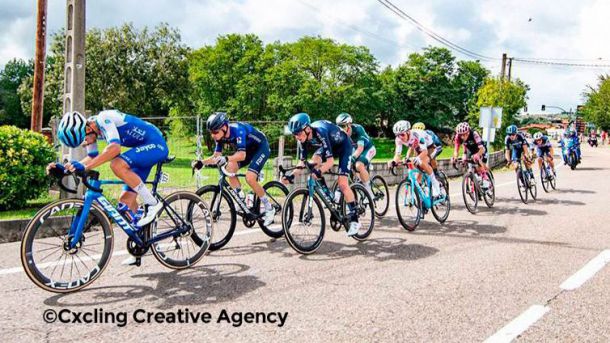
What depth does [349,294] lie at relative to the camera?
4.85m

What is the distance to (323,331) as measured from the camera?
12.8 ft

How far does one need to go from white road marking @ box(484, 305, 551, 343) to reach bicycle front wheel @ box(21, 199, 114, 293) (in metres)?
3.56

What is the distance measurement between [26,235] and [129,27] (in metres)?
39.0

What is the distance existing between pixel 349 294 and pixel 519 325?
1507 mm

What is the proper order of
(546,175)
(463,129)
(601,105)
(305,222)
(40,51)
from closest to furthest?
(305,222) → (463,129) → (546,175) → (40,51) → (601,105)

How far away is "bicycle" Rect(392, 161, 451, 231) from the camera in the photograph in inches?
326

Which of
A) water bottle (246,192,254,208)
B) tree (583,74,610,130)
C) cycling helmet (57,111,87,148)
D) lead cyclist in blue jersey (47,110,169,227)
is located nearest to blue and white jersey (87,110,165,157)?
lead cyclist in blue jersey (47,110,169,227)

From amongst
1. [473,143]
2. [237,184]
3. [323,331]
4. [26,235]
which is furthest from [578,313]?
[473,143]

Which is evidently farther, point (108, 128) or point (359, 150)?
point (359, 150)

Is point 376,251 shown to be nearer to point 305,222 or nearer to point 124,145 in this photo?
point 305,222

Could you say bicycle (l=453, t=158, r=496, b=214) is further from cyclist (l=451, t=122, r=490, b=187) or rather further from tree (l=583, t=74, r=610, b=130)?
tree (l=583, t=74, r=610, b=130)

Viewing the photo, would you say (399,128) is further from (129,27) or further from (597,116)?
(597,116)

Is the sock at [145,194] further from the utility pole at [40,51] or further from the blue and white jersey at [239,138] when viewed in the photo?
the utility pole at [40,51]

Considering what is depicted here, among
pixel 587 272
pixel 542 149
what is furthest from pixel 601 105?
pixel 587 272
